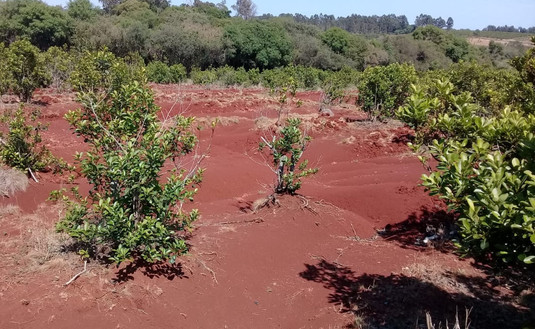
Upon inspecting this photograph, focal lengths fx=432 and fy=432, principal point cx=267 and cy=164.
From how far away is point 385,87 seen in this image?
46.0 feet

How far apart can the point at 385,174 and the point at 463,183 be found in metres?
7.10

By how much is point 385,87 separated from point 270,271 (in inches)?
399

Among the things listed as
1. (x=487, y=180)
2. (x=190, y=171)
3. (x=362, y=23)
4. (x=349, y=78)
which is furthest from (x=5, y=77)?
(x=362, y=23)

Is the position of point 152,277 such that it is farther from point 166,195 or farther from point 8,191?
point 8,191

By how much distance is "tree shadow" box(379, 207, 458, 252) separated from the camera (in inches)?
255

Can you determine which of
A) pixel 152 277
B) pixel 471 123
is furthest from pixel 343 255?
pixel 471 123

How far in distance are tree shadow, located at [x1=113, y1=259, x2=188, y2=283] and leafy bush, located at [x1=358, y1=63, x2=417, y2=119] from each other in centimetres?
1083

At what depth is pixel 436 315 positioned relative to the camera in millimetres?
4441

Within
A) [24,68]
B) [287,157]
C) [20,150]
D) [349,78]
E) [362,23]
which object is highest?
[362,23]

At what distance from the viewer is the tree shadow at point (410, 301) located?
4406 mm

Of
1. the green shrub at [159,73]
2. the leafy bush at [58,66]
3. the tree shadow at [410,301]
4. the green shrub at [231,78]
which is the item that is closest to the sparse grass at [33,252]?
the tree shadow at [410,301]

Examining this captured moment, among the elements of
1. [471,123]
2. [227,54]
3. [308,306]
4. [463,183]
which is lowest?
[308,306]

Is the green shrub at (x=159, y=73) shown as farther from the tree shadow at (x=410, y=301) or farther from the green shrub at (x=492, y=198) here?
the green shrub at (x=492, y=198)

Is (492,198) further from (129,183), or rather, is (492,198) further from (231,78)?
(231,78)
